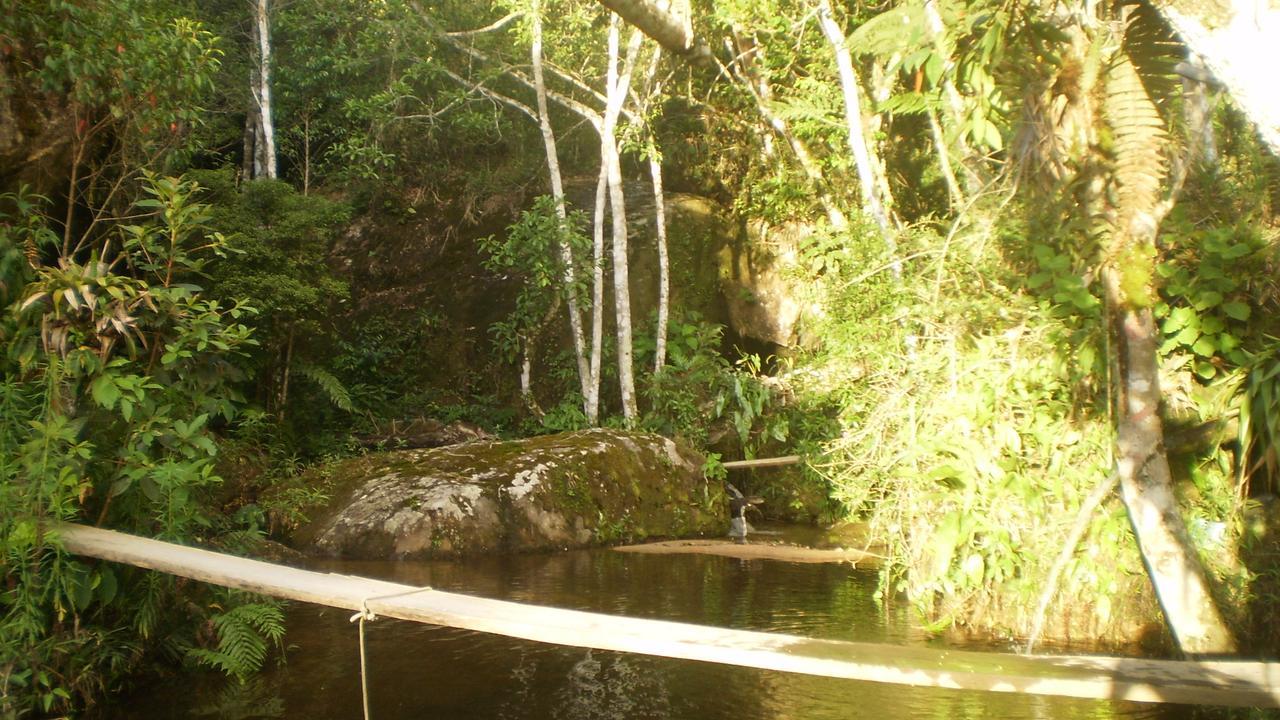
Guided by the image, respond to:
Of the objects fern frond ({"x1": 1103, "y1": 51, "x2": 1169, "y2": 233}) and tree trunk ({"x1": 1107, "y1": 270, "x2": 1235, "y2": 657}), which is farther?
fern frond ({"x1": 1103, "y1": 51, "x2": 1169, "y2": 233})

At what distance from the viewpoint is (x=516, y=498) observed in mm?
8102

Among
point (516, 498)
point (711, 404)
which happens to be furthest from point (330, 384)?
point (711, 404)

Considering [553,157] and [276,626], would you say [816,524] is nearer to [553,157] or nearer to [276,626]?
[553,157]

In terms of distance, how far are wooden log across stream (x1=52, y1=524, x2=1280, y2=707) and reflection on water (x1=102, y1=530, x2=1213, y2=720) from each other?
2.37 feet

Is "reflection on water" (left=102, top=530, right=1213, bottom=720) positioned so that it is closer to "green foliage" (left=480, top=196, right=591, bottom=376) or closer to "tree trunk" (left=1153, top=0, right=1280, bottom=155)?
"tree trunk" (left=1153, top=0, right=1280, bottom=155)

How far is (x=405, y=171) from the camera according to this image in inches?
571

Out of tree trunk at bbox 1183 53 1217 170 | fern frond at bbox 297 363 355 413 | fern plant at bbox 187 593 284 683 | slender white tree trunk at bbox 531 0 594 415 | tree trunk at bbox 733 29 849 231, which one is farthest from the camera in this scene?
slender white tree trunk at bbox 531 0 594 415

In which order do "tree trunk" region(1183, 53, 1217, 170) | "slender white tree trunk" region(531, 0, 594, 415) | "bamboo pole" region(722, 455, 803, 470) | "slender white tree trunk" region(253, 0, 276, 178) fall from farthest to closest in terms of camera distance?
1. "slender white tree trunk" region(253, 0, 276, 178)
2. "slender white tree trunk" region(531, 0, 594, 415)
3. "bamboo pole" region(722, 455, 803, 470)
4. "tree trunk" region(1183, 53, 1217, 170)

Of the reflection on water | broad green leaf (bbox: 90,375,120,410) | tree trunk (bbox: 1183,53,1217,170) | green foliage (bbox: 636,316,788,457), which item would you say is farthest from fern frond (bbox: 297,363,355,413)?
tree trunk (bbox: 1183,53,1217,170)

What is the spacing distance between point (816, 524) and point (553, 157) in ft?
18.3

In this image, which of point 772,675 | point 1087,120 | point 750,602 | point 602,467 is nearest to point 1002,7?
point 1087,120

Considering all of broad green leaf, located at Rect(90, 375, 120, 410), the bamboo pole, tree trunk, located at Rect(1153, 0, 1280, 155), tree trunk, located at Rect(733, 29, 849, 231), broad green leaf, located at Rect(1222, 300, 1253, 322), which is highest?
tree trunk, located at Rect(733, 29, 849, 231)

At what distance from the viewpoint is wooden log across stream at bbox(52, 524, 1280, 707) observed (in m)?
3.05

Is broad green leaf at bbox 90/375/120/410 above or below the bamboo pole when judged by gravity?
below
